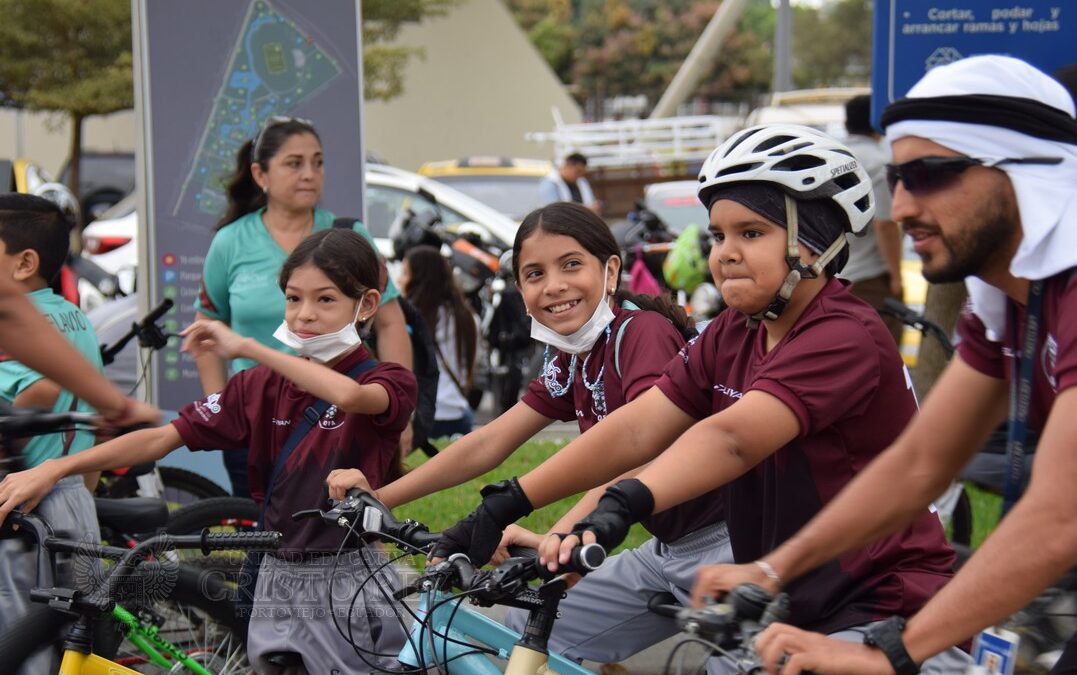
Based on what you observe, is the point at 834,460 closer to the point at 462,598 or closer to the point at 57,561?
the point at 462,598

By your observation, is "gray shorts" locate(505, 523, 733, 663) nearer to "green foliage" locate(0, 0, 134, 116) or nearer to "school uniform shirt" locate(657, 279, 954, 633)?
"school uniform shirt" locate(657, 279, 954, 633)

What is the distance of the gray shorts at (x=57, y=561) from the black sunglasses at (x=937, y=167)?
2.40m

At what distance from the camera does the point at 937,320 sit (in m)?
8.48

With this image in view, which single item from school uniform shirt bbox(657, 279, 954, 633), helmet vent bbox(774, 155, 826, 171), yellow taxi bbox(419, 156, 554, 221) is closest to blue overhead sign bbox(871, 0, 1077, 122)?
helmet vent bbox(774, 155, 826, 171)

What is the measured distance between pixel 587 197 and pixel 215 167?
10478mm

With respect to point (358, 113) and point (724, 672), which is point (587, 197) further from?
point (724, 672)

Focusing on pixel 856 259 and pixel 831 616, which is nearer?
pixel 831 616

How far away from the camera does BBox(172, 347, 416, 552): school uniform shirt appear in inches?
169

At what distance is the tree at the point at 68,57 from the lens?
76.4 ft

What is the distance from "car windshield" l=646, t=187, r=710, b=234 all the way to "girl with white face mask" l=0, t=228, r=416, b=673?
1170cm

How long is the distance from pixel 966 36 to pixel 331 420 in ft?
16.3

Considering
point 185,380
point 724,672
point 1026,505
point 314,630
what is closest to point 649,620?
point 724,672

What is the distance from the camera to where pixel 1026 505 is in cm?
241

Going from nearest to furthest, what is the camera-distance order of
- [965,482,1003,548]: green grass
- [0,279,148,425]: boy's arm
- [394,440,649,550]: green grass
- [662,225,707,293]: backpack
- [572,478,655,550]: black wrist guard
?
[572,478,655,550]: black wrist guard
[0,279,148,425]: boy's arm
[394,440,649,550]: green grass
[965,482,1003,548]: green grass
[662,225,707,293]: backpack
